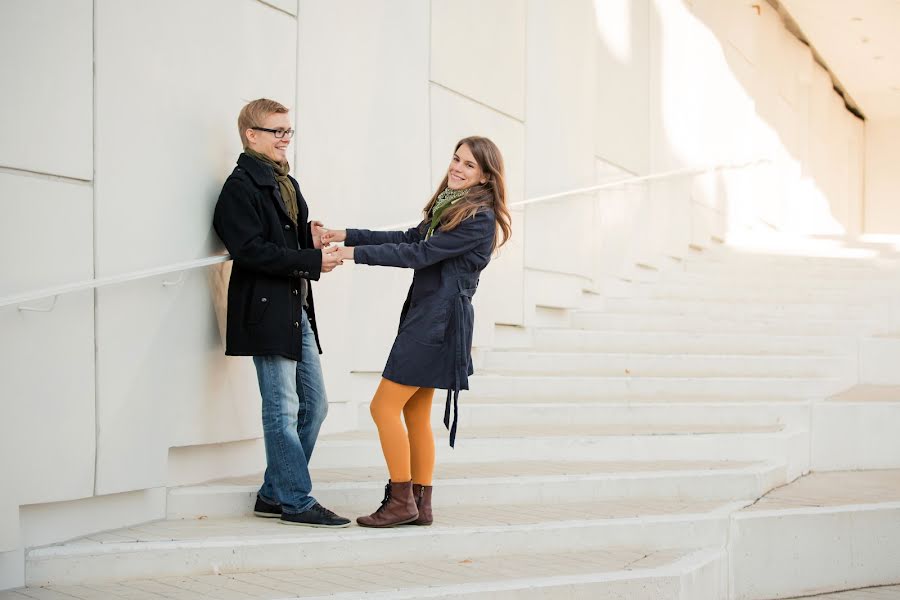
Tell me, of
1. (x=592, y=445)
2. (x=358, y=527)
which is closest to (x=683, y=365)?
(x=592, y=445)

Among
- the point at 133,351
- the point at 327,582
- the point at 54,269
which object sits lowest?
the point at 327,582

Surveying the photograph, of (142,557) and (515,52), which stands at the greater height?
(515,52)

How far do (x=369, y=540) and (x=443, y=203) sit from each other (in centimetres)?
129

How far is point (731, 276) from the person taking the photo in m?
10.0

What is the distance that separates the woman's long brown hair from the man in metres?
0.48

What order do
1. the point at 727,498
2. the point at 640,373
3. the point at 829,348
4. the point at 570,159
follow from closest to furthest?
the point at 727,498
the point at 640,373
the point at 829,348
the point at 570,159

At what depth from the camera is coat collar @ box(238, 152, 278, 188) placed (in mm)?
4223

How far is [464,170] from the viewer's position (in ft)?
13.7

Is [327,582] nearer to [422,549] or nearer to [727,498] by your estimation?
[422,549]

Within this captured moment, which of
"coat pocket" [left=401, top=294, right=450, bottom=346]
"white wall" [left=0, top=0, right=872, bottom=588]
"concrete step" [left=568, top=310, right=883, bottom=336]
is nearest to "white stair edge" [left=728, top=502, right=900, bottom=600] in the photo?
"coat pocket" [left=401, top=294, right=450, bottom=346]

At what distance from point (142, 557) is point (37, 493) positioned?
41 cm

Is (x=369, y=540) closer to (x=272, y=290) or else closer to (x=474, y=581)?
(x=474, y=581)

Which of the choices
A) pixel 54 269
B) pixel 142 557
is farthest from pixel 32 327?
pixel 142 557

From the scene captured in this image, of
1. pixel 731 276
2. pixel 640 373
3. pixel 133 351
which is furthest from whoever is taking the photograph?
pixel 731 276
